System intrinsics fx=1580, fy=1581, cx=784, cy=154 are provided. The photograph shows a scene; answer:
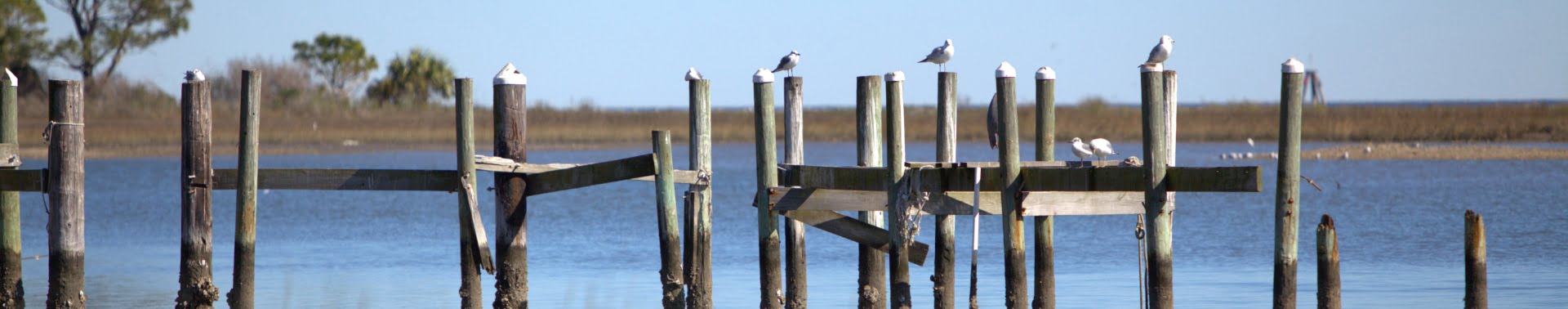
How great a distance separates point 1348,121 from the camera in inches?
1699

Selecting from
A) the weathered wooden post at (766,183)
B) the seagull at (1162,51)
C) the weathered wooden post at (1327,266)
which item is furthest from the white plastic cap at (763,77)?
the weathered wooden post at (1327,266)

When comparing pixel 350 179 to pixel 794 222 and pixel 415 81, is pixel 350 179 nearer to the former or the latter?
pixel 794 222

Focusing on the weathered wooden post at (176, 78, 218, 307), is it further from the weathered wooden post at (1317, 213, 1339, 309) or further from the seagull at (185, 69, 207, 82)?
the weathered wooden post at (1317, 213, 1339, 309)

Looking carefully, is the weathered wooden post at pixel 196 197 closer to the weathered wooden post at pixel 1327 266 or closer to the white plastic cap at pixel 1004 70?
the white plastic cap at pixel 1004 70

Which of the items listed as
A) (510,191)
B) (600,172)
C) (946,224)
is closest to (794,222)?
(946,224)

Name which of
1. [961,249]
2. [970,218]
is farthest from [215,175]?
[970,218]

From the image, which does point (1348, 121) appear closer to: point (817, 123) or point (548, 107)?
point (817, 123)

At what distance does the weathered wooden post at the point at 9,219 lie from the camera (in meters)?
10.6

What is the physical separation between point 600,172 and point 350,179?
175 centimetres

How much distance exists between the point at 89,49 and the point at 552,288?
160 feet

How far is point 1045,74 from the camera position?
926 cm

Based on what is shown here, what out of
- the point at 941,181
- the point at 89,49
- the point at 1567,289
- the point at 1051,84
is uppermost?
the point at 89,49

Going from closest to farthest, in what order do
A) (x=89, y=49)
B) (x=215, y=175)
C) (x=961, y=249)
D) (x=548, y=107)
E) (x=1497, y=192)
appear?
(x=215, y=175)
(x=961, y=249)
(x=1497, y=192)
(x=548, y=107)
(x=89, y=49)

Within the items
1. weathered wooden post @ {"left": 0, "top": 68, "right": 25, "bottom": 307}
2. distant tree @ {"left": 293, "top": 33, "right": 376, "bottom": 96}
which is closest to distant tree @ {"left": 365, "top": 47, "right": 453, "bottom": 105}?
distant tree @ {"left": 293, "top": 33, "right": 376, "bottom": 96}
